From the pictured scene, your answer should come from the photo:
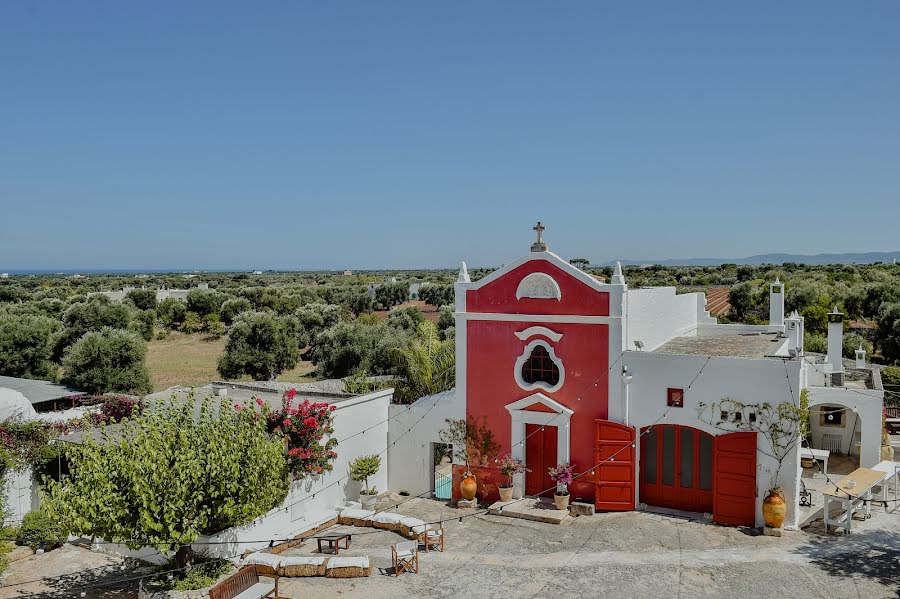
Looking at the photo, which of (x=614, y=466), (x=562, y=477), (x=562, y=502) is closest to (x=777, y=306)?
(x=614, y=466)

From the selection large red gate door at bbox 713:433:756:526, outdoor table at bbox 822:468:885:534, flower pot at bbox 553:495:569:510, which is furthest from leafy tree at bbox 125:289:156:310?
outdoor table at bbox 822:468:885:534

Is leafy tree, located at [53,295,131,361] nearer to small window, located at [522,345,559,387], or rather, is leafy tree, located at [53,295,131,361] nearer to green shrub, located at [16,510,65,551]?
green shrub, located at [16,510,65,551]

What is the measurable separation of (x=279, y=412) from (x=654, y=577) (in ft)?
29.3

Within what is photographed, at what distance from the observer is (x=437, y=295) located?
239ft

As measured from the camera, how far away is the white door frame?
16.5 m

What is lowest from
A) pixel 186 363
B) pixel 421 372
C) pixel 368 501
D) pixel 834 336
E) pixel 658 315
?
pixel 186 363

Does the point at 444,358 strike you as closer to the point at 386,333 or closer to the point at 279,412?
the point at 279,412

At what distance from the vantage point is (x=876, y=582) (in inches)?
460

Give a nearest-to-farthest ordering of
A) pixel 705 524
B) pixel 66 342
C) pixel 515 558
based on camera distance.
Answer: pixel 515 558, pixel 705 524, pixel 66 342

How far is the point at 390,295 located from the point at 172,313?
2320cm

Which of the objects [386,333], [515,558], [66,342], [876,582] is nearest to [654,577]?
[515,558]

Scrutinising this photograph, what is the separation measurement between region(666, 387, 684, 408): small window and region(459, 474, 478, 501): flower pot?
525 centimetres

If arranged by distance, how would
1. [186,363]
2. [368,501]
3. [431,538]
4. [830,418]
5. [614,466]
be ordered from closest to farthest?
[431,538], [614,466], [368,501], [830,418], [186,363]

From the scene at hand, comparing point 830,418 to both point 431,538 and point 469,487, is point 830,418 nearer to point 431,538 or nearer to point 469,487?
point 469,487
